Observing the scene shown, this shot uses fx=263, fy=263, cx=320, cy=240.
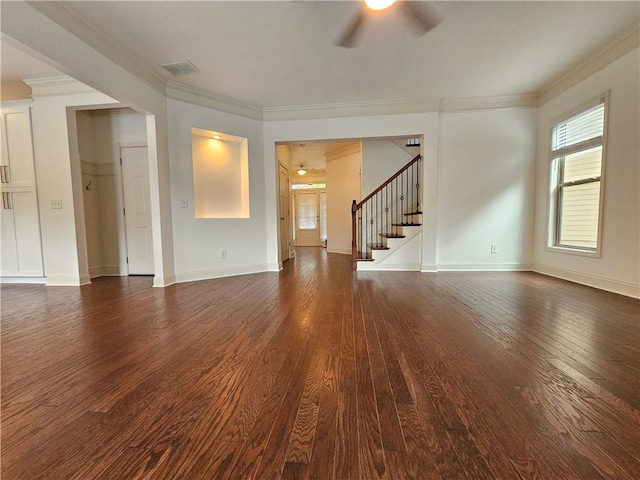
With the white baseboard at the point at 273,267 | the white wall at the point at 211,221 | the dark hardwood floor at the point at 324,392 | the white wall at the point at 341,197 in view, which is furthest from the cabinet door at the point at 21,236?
the white wall at the point at 341,197

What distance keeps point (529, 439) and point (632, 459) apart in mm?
298

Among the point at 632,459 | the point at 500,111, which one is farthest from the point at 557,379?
the point at 500,111

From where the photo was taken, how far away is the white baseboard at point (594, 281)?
2.82 m

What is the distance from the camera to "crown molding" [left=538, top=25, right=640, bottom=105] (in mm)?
2727

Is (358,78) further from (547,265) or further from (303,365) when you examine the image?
(547,265)

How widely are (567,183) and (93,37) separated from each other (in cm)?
594

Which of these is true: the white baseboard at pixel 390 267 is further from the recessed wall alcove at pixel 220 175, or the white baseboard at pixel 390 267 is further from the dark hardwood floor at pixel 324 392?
the recessed wall alcove at pixel 220 175

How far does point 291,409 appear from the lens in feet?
3.82

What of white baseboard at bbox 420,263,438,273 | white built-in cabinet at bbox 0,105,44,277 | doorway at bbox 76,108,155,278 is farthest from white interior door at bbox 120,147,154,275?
white baseboard at bbox 420,263,438,273

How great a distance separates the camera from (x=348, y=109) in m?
4.35

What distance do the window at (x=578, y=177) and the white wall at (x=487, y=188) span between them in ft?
1.24

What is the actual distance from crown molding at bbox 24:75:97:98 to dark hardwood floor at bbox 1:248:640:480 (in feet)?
9.48

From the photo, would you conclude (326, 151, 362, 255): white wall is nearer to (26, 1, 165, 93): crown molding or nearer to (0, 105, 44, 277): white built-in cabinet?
(26, 1, 165, 93): crown molding

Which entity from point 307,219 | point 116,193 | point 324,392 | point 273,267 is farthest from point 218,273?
point 307,219
